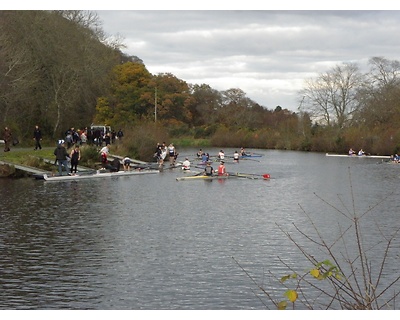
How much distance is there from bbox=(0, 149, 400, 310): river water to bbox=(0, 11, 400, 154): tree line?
13537 mm

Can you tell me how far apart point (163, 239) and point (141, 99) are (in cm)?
5738

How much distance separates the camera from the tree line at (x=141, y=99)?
43581 millimetres

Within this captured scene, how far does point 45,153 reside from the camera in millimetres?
38062

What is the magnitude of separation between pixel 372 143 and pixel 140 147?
1065 inches

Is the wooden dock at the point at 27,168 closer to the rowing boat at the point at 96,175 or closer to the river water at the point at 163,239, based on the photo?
the river water at the point at 163,239

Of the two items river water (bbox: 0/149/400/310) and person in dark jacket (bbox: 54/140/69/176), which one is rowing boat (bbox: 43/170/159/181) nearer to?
person in dark jacket (bbox: 54/140/69/176)

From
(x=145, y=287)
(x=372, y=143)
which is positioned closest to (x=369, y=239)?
(x=145, y=287)

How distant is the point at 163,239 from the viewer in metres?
18.1

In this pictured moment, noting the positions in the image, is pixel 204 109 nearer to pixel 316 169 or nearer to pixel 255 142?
pixel 255 142

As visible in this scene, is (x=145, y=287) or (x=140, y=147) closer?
(x=145, y=287)

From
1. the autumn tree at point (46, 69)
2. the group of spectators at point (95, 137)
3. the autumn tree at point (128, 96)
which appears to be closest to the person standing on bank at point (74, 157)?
the autumn tree at point (46, 69)

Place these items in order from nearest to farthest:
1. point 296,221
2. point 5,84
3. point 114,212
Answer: point 296,221 → point 114,212 → point 5,84

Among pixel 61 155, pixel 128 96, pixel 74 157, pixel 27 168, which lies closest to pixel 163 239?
pixel 61 155

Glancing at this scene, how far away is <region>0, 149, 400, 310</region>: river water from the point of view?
12664 mm
